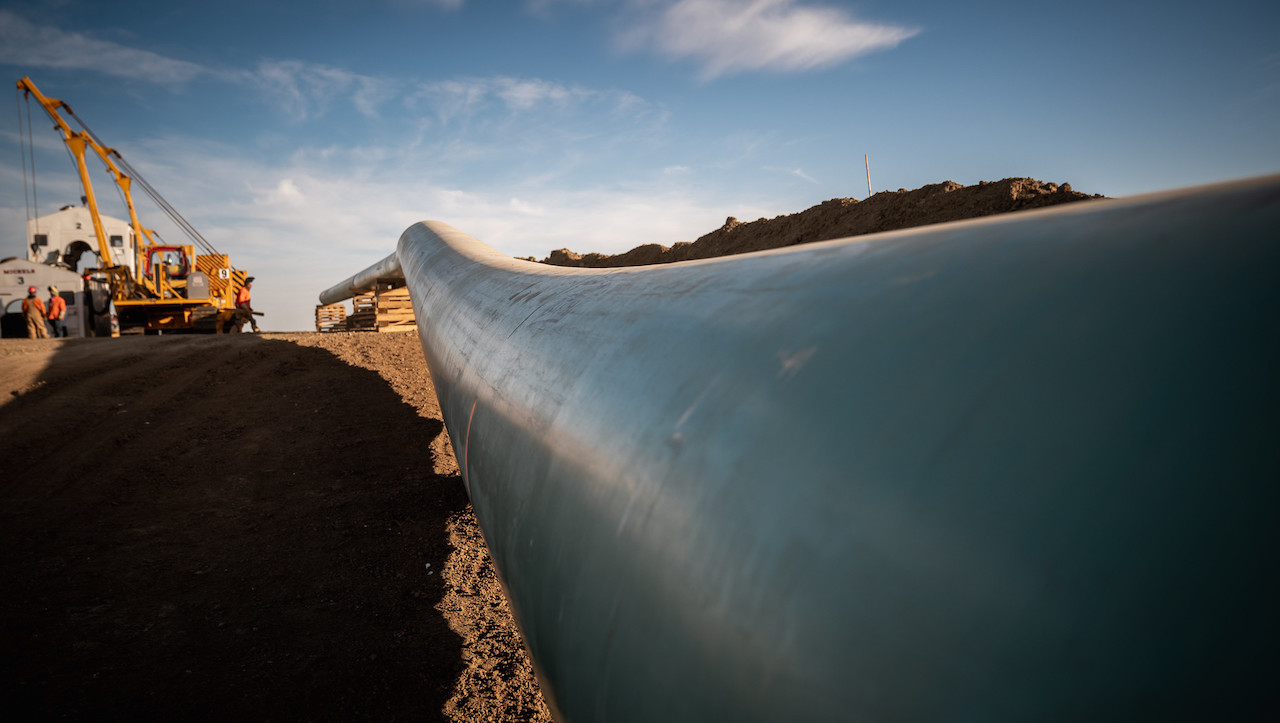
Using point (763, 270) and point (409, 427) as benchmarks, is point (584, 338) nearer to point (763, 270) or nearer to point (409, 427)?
point (763, 270)

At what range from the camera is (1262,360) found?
0.35 m

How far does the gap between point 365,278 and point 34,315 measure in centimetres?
1371

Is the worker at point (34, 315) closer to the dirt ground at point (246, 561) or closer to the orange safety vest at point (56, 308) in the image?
the orange safety vest at point (56, 308)

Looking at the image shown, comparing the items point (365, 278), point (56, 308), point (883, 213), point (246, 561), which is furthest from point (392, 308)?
point (56, 308)

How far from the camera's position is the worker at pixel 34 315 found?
1487 centimetres

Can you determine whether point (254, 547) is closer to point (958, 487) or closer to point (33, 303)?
point (958, 487)

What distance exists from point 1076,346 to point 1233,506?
13 cm

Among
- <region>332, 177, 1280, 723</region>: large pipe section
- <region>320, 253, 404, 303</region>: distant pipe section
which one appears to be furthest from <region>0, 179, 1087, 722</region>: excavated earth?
<region>332, 177, 1280, 723</region>: large pipe section

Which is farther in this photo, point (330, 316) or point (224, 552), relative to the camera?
point (330, 316)

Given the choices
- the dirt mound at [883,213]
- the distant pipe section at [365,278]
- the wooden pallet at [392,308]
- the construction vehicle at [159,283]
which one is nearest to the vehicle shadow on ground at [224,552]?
the distant pipe section at [365,278]

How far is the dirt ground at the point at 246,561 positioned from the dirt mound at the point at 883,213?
2432 millimetres

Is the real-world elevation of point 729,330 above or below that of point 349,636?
above

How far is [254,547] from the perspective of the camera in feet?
11.5

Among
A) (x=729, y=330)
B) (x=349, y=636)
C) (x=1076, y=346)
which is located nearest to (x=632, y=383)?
(x=729, y=330)
